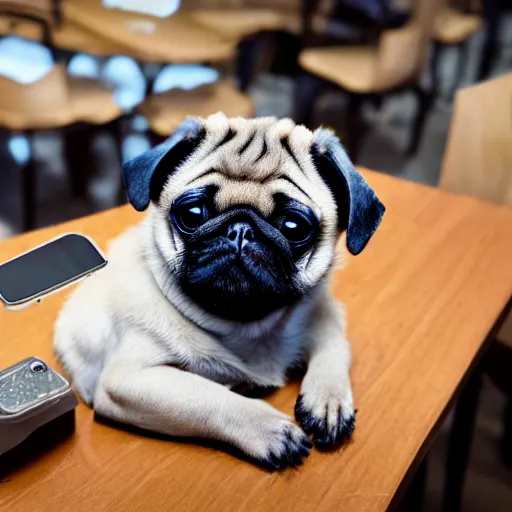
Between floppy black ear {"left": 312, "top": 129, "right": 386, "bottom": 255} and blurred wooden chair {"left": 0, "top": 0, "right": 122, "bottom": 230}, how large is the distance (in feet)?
3.11

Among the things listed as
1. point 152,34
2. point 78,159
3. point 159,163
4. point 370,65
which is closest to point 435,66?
point 370,65

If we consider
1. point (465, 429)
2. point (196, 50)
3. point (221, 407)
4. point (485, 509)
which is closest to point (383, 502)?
point (221, 407)

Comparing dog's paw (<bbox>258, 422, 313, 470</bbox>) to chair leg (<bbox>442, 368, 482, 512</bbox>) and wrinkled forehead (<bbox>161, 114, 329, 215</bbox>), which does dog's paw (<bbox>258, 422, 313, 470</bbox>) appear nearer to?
wrinkled forehead (<bbox>161, 114, 329, 215</bbox>)

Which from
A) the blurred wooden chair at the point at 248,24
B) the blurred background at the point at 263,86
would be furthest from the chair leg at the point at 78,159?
the blurred wooden chair at the point at 248,24

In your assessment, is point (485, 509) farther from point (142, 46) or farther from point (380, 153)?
point (142, 46)

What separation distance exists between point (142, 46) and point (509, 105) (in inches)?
32.3

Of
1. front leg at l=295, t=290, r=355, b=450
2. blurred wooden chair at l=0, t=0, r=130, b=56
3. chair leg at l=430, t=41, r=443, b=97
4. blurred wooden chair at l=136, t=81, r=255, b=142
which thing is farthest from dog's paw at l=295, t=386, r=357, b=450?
chair leg at l=430, t=41, r=443, b=97

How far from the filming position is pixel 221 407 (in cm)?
57

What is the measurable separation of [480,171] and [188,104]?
2.32ft

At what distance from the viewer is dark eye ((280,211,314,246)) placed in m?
0.54

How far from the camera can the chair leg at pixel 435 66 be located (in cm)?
207

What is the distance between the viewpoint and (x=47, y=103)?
1422 millimetres

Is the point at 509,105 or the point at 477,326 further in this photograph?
the point at 509,105

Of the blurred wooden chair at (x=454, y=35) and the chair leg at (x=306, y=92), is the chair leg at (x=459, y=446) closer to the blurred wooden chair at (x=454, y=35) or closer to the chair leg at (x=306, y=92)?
the chair leg at (x=306, y=92)
